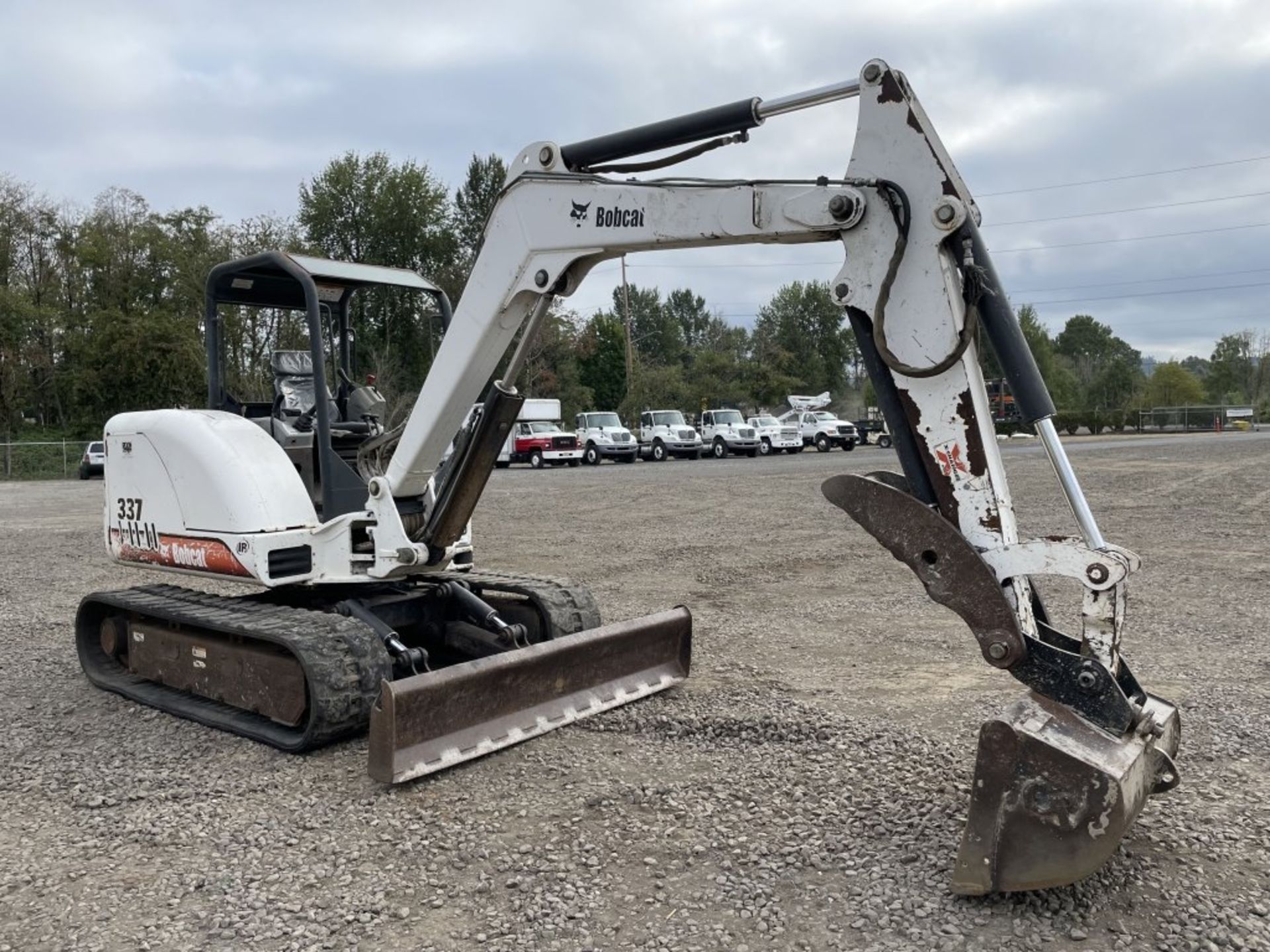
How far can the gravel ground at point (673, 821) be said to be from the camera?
359 cm

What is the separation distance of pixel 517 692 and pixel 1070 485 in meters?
3.03

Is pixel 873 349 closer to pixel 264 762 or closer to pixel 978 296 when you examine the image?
pixel 978 296

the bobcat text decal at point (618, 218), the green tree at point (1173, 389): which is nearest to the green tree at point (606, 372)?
the green tree at point (1173, 389)

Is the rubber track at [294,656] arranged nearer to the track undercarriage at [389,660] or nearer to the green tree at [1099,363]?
the track undercarriage at [389,660]

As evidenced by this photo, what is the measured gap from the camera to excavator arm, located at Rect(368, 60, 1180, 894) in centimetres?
348

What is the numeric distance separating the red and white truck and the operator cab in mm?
29279

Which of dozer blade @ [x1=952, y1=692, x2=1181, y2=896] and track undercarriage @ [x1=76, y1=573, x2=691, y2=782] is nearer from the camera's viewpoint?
dozer blade @ [x1=952, y1=692, x2=1181, y2=896]

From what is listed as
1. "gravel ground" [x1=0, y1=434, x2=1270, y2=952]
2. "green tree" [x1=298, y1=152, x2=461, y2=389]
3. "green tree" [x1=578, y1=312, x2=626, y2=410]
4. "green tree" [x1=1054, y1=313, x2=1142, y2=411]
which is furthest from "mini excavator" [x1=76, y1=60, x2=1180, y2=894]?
"green tree" [x1=1054, y1=313, x2=1142, y2=411]

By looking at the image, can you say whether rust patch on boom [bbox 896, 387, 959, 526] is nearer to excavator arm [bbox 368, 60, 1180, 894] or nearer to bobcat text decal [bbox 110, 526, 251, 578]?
excavator arm [bbox 368, 60, 1180, 894]

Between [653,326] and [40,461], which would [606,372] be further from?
[40,461]

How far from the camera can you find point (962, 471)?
3861 millimetres

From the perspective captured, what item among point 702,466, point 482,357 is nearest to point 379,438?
point 482,357

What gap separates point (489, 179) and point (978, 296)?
5874 cm

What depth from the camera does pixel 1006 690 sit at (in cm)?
621
